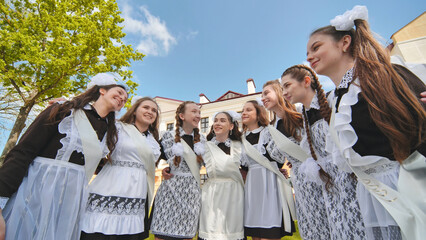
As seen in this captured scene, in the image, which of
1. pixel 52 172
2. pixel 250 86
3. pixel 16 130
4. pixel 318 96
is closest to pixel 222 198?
pixel 318 96

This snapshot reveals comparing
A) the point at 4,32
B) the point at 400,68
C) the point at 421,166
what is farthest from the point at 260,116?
the point at 4,32

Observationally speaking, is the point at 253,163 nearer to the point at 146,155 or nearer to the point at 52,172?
the point at 146,155

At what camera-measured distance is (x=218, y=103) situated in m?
18.8

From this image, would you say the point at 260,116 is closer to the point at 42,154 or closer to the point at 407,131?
the point at 407,131

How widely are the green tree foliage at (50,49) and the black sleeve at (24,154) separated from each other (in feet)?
18.9

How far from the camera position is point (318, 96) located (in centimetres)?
173

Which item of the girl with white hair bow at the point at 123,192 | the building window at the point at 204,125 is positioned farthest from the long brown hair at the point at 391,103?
the building window at the point at 204,125

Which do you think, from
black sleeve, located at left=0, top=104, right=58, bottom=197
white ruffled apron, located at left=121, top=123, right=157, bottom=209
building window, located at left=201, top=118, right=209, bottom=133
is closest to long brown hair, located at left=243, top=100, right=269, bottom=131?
white ruffled apron, located at left=121, top=123, right=157, bottom=209

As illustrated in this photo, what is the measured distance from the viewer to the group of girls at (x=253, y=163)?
1014 mm

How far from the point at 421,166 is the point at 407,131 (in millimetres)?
162

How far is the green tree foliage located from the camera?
591 centimetres

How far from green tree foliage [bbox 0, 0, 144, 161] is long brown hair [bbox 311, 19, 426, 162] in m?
7.39

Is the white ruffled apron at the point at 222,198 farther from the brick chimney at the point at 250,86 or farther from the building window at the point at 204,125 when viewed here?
the brick chimney at the point at 250,86

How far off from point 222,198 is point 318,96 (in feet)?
5.13
